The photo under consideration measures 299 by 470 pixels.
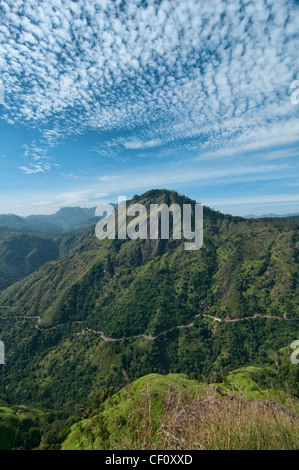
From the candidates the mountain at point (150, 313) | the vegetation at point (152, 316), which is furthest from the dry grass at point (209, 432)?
the mountain at point (150, 313)

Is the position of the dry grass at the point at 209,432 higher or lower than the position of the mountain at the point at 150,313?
higher

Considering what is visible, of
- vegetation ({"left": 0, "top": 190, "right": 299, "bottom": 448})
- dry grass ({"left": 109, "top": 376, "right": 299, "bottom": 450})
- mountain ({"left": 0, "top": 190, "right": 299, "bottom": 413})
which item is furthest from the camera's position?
mountain ({"left": 0, "top": 190, "right": 299, "bottom": 413})

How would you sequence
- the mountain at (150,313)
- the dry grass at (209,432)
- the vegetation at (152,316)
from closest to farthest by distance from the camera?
the dry grass at (209,432) < the vegetation at (152,316) < the mountain at (150,313)

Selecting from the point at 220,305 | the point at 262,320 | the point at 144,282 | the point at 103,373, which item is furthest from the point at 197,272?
the point at 103,373

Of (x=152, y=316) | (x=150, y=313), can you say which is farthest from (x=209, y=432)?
(x=150, y=313)

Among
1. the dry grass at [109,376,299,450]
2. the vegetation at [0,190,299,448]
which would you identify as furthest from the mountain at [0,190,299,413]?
the dry grass at [109,376,299,450]

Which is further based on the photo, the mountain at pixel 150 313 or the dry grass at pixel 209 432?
the mountain at pixel 150 313

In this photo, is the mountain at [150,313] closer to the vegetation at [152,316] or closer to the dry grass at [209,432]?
the vegetation at [152,316]

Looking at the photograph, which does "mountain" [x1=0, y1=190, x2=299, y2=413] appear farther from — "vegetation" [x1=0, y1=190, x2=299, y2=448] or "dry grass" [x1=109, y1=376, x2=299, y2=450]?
"dry grass" [x1=109, y1=376, x2=299, y2=450]
